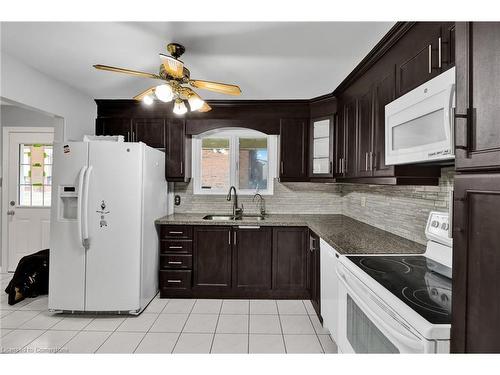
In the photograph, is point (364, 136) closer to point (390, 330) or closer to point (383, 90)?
point (383, 90)

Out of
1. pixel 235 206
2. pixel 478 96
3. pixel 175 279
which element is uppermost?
pixel 478 96

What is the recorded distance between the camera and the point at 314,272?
280 cm

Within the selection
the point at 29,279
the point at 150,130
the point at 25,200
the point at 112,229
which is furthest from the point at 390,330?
the point at 25,200

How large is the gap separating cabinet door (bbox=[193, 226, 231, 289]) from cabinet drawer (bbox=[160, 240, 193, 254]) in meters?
0.07

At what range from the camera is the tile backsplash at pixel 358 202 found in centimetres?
205

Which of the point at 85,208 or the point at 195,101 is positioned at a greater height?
the point at 195,101

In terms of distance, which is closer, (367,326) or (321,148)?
(367,326)

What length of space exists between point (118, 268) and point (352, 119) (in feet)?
8.69

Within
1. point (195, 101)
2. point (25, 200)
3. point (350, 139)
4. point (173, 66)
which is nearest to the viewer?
point (173, 66)

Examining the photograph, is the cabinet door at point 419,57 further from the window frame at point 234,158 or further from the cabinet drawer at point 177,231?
the cabinet drawer at point 177,231

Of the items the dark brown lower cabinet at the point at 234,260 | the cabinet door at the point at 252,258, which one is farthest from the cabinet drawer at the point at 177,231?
the cabinet door at the point at 252,258

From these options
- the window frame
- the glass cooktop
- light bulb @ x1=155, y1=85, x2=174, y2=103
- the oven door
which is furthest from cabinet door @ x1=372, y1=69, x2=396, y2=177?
the window frame

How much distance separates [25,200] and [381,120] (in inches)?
184
